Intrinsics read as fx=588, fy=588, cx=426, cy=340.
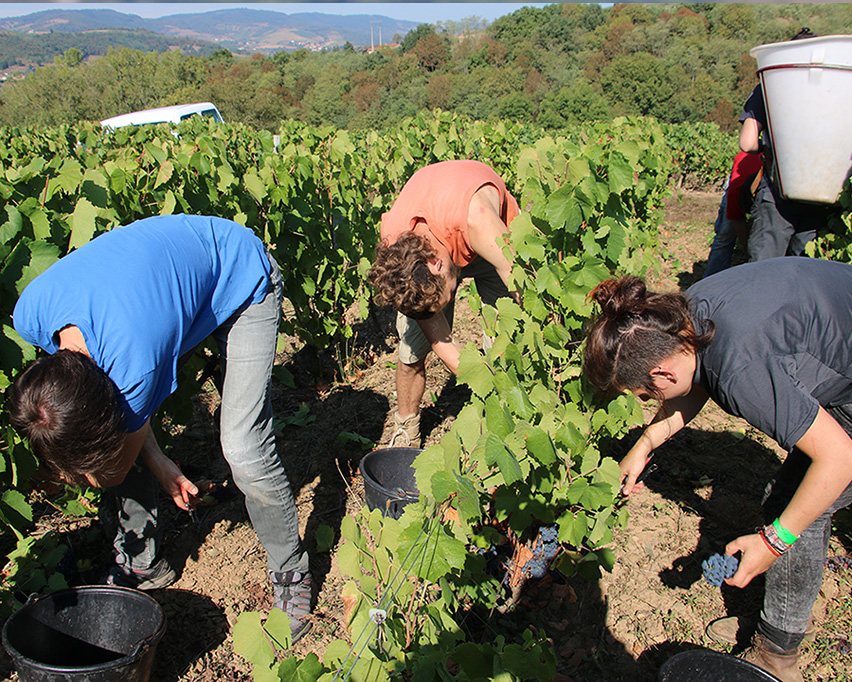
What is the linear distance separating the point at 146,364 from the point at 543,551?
160cm

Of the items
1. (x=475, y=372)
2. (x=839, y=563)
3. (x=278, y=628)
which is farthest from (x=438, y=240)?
(x=839, y=563)

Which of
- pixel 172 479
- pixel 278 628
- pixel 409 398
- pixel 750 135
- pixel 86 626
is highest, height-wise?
pixel 750 135

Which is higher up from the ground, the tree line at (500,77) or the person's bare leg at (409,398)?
the tree line at (500,77)

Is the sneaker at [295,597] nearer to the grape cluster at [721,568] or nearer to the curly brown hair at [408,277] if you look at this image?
the curly brown hair at [408,277]

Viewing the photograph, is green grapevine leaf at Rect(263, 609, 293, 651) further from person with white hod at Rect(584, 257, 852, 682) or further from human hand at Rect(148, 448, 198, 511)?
person with white hod at Rect(584, 257, 852, 682)

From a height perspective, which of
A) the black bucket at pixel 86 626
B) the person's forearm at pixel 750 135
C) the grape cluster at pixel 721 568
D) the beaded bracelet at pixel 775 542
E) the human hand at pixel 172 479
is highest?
the person's forearm at pixel 750 135

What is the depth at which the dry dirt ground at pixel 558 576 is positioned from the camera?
2.19m

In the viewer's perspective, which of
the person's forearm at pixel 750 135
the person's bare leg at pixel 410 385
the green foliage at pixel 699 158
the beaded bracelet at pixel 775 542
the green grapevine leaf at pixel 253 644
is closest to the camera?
the green grapevine leaf at pixel 253 644

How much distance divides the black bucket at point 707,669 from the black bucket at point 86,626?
5.21ft

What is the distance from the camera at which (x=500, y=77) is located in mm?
52281

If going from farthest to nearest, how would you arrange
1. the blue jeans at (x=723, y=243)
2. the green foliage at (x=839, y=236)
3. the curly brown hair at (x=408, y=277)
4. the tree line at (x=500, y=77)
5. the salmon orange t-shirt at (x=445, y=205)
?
1. the tree line at (x=500, y=77)
2. the blue jeans at (x=723, y=243)
3. the green foliage at (x=839, y=236)
4. the salmon orange t-shirt at (x=445, y=205)
5. the curly brown hair at (x=408, y=277)

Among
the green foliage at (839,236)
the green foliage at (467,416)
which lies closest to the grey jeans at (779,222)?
the green foliage at (839,236)

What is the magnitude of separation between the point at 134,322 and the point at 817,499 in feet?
5.84

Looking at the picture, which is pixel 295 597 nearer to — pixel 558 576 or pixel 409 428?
pixel 558 576
